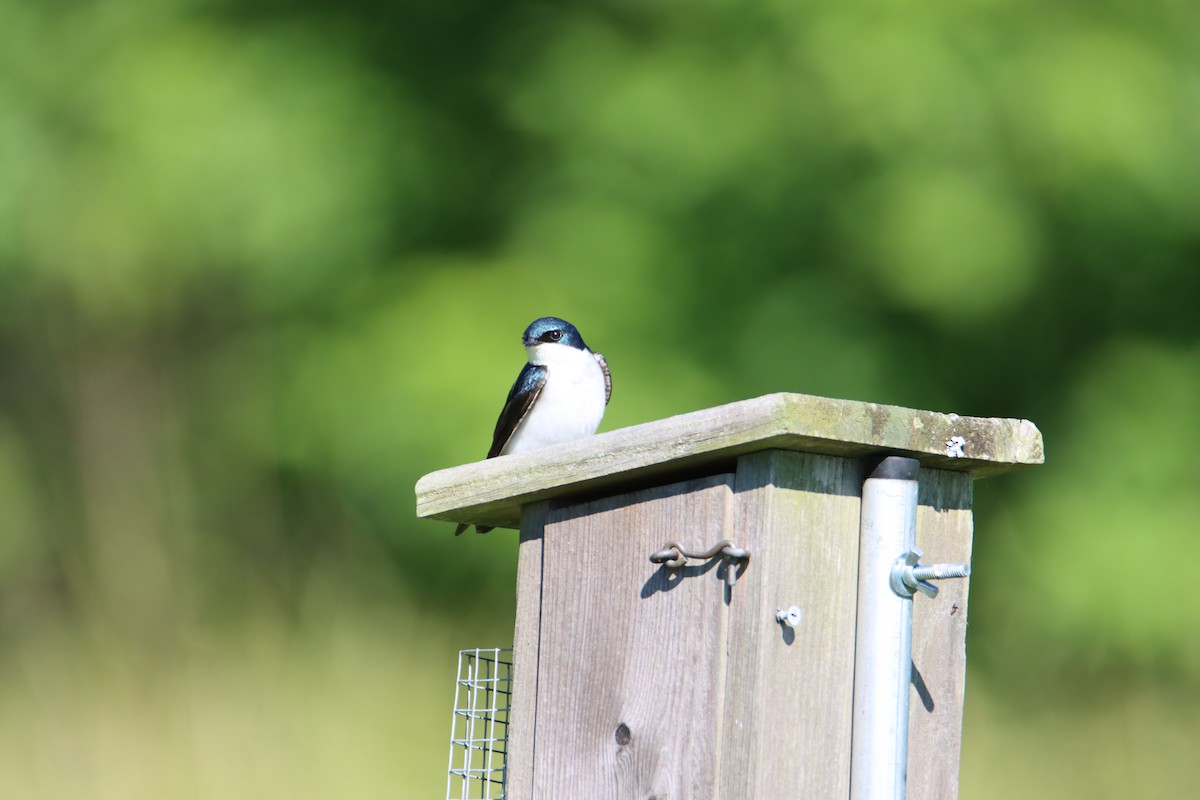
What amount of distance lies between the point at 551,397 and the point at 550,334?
0.66 ft

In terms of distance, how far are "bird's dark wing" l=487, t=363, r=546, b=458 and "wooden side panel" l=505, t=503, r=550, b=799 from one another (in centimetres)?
74

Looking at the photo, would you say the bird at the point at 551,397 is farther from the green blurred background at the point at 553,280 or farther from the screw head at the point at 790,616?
the green blurred background at the point at 553,280

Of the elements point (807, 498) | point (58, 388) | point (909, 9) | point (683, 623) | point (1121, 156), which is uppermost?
point (909, 9)

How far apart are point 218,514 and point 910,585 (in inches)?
153

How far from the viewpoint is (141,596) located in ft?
15.6

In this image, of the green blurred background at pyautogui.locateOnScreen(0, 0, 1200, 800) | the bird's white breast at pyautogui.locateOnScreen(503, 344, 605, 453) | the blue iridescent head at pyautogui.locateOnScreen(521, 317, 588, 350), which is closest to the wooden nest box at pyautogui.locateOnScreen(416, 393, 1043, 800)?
the bird's white breast at pyautogui.locateOnScreen(503, 344, 605, 453)

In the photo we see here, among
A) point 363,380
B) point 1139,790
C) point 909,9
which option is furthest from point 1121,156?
point 363,380

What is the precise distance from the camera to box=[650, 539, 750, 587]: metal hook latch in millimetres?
1535

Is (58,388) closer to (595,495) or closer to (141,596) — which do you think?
(141,596)

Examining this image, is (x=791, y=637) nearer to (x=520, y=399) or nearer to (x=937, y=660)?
(x=937, y=660)

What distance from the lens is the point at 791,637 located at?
1.53 m

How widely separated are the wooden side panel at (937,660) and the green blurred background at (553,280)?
117 inches

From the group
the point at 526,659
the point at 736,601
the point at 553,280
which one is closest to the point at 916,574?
the point at 736,601

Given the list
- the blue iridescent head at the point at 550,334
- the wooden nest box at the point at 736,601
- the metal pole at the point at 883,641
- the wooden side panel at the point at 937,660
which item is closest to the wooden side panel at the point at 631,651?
the wooden nest box at the point at 736,601
